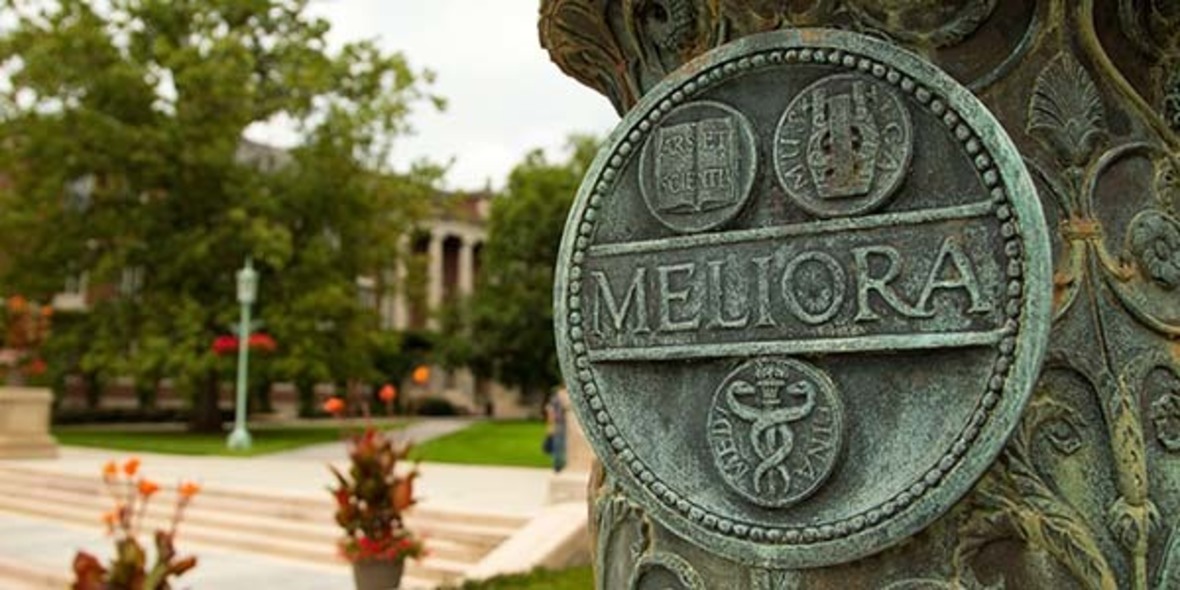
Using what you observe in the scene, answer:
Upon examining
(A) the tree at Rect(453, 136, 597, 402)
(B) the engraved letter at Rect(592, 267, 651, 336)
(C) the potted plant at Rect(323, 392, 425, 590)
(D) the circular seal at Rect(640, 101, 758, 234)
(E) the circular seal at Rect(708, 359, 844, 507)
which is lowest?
(C) the potted plant at Rect(323, 392, 425, 590)

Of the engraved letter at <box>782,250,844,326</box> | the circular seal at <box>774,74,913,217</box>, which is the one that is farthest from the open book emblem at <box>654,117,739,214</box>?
the engraved letter at <box>782,250,844,326</box>

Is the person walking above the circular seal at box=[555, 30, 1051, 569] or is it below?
below

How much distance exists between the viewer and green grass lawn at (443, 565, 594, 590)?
709 cm

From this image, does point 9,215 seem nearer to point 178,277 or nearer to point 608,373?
point 178,277

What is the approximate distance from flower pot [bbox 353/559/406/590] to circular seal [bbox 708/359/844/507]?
530 centimetres

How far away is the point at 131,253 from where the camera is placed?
86.8ft

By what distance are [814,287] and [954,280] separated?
1.07 feet

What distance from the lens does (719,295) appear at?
8.52 ft

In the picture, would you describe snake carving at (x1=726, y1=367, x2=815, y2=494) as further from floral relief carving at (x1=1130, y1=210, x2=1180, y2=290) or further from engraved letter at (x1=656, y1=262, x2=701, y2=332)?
floral relief carving at (x1=1130, y1=210, x2=1180, y2=290)

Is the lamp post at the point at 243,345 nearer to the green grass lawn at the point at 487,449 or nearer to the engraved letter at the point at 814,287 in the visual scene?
the green grass lawn at the point at 487,449

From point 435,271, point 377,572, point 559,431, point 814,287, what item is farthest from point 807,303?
point 435,271

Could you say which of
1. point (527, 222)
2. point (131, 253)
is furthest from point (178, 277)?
point (527, 222)

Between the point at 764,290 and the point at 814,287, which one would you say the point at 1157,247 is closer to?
the point at 814,287

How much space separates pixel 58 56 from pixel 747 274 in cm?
2762
